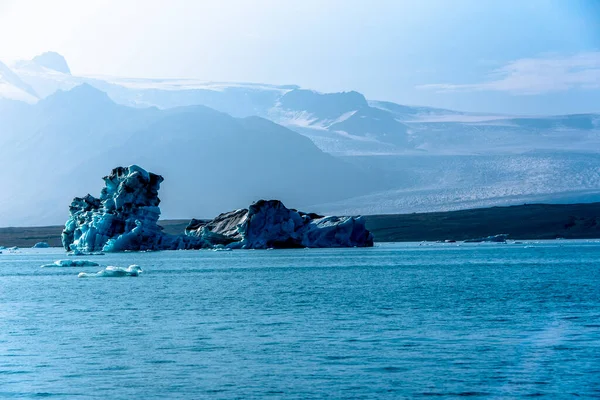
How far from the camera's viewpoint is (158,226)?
309 feet

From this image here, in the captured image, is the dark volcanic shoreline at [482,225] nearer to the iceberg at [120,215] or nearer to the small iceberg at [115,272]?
the iceberg at [120,215]

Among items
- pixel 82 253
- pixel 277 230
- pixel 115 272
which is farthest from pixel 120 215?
pixel 115 272

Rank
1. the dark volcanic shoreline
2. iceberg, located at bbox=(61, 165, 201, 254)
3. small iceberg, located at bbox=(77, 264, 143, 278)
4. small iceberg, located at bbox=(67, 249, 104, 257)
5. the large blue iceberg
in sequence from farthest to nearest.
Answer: the dark volcanic shoreline
small iceberg, located at bbox=(67, 249, 104, 257)
the large blue iceberg
iceberg, located at bbox=(61, 165, 201, 254)
small iceberg, located at bbox=(77, 264, 143, 278)

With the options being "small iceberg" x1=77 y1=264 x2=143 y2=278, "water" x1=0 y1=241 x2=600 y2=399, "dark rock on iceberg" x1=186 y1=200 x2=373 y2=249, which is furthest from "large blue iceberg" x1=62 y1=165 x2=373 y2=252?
Answer: "water" x1=0 y1=241 x2=600 y2=399

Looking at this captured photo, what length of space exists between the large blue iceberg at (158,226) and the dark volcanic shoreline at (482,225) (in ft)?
153

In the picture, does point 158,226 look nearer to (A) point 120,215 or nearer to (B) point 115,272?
(A) point 120,215

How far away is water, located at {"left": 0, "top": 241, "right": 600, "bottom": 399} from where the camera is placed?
66.2 ft

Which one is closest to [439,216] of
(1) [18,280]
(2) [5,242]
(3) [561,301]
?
(2) [5,242]

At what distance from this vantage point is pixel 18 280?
56.0 metres

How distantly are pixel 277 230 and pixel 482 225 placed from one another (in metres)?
67.9

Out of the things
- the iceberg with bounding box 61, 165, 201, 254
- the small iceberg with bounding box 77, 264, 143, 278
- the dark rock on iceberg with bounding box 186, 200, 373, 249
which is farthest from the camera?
the dark rock on iceberg with bounding box 186, 200, 373, 249

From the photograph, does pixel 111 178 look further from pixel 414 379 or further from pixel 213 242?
pixel 414 379

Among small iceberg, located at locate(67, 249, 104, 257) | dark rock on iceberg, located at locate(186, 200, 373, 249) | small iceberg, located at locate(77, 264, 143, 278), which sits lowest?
small iceberg, located at locate(77, 264, 143, 278)

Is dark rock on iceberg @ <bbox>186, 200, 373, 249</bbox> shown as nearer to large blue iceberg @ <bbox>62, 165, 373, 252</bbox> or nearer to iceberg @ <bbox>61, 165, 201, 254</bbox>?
large blue iceberg @ <bbox>62, 165, 373, 252</bbox>
